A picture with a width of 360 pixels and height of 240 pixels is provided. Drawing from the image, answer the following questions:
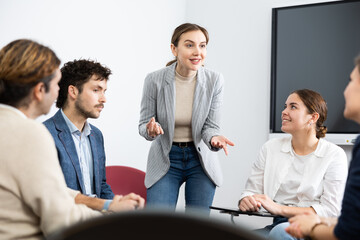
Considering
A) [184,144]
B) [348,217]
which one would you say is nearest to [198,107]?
[184,144]

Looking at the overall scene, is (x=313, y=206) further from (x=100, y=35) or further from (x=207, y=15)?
(x=207, y=15)

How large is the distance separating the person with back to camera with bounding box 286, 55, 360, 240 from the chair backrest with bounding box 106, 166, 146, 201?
1.62m

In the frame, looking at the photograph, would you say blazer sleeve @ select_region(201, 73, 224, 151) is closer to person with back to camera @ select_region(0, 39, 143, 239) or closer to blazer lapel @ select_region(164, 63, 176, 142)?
blazer lapel @ select_region(164, 63, 176, 142)

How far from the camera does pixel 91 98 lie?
233cm

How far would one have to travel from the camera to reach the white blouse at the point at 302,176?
229 cm

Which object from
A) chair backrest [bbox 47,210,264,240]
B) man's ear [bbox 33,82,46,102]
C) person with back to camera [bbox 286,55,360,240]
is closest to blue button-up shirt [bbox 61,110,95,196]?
man's ear [bbox 33,82,46,102]

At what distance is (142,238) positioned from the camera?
64cm

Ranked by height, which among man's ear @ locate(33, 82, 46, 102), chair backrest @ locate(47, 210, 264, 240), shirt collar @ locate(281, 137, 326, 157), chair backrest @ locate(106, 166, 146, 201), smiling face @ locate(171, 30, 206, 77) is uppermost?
smiling face @ locate(171, 30, 206, 77)

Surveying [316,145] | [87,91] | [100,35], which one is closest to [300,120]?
[316,145]

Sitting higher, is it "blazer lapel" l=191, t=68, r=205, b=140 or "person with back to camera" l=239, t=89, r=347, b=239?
"blazer lapel" l=191, t=68, r=205, b=140

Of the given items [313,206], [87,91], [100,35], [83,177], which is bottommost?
[313,206]

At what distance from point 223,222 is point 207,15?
431cm

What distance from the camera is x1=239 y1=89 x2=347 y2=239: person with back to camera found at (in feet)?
7.37

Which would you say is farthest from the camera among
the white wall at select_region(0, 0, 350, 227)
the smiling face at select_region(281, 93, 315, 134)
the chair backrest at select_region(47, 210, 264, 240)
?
the white wall at select_region(0, 0, 350, 227)
